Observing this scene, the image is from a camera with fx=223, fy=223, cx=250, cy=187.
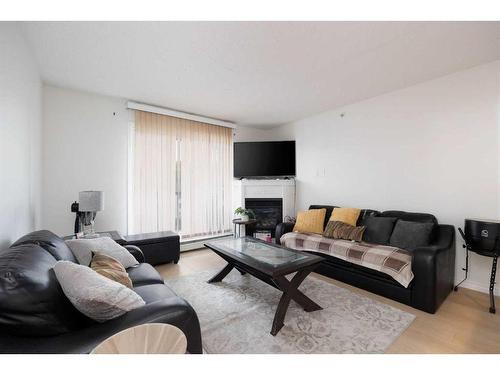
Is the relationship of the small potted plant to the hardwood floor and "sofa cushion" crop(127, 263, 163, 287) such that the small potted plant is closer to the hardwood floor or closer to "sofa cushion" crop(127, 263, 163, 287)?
the hardwood floor

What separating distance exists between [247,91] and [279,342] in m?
2.90

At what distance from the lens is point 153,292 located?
5.14 feet

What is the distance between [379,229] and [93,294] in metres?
3.01

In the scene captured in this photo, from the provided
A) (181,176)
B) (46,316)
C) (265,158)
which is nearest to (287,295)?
(46,316)

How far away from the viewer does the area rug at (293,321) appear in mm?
1627

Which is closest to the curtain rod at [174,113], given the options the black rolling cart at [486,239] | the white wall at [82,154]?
the white wall at [82,154]

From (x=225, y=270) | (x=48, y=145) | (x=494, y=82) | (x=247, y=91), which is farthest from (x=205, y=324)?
(x=494, y=82)

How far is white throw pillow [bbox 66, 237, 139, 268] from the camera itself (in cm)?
187

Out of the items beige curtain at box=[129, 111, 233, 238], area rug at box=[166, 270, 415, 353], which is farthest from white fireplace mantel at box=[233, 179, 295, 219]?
area rug at box=[166, 270, 415, 353]

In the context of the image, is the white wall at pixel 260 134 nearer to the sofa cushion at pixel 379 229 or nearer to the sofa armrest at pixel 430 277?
the sofa cushion at pixel 379 229

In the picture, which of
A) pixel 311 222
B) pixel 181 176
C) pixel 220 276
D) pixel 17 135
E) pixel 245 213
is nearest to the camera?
pixel 17 135

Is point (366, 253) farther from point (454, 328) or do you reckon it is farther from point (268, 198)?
point (268, 198)

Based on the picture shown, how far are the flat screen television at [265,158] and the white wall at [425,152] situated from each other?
693 mm
